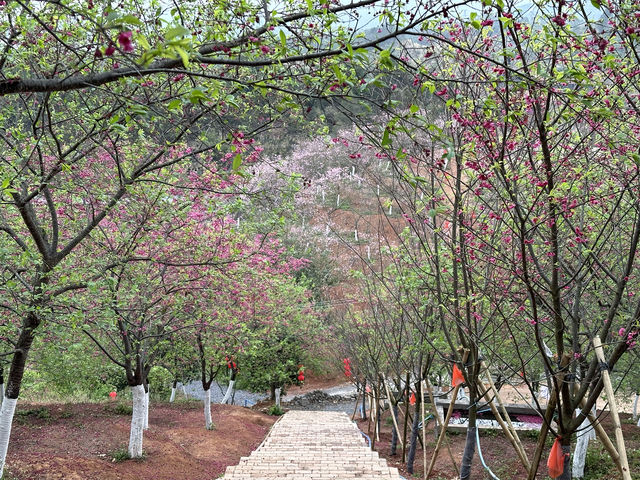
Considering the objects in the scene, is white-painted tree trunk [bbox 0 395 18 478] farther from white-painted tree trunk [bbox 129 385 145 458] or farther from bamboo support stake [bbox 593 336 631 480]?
bamboo support stake [bbox 593 336 631 480]

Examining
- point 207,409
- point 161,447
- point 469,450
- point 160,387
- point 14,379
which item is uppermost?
point 14,379

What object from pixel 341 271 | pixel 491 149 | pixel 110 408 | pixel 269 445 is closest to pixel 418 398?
pixel 269 445

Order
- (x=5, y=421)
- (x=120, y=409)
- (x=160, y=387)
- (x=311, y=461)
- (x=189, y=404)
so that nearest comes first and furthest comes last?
(x=5, y=421)
(x=311, y=461)
(x=120, y=409)
(x=189, y=404)
(x=160, y=387)

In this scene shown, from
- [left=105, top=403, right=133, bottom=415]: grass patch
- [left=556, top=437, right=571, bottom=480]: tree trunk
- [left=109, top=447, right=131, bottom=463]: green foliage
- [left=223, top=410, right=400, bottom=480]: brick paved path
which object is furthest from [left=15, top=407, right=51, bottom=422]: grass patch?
[left=556, top=437, right=571, bottom=480]: tree trunk

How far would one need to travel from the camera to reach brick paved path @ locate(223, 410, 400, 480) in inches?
248

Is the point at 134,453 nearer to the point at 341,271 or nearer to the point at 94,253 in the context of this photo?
the point at 94,253

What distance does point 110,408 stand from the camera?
15.6 m

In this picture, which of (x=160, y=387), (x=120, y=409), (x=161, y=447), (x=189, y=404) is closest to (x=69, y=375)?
(x=120, y=409)

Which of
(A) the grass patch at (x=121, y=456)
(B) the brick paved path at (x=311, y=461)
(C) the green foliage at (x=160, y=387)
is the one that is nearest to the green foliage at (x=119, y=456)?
(A) the grass patch at (x=121, y=456)

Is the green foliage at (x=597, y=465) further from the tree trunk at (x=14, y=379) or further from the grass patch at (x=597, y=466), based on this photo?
the tree trunk at (x=14, y=379)

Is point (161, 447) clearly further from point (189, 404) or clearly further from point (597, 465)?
point (597, 465)

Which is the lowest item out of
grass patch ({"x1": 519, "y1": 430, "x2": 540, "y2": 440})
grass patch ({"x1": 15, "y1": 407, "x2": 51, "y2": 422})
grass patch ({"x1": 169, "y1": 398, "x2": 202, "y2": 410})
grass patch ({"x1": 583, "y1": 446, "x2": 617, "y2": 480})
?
grass patch ({"x1": 583, "y1": 446, "x2": 617, "y2": 480})

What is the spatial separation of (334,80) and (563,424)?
3.48 m

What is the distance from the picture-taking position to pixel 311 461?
7.40 meters
